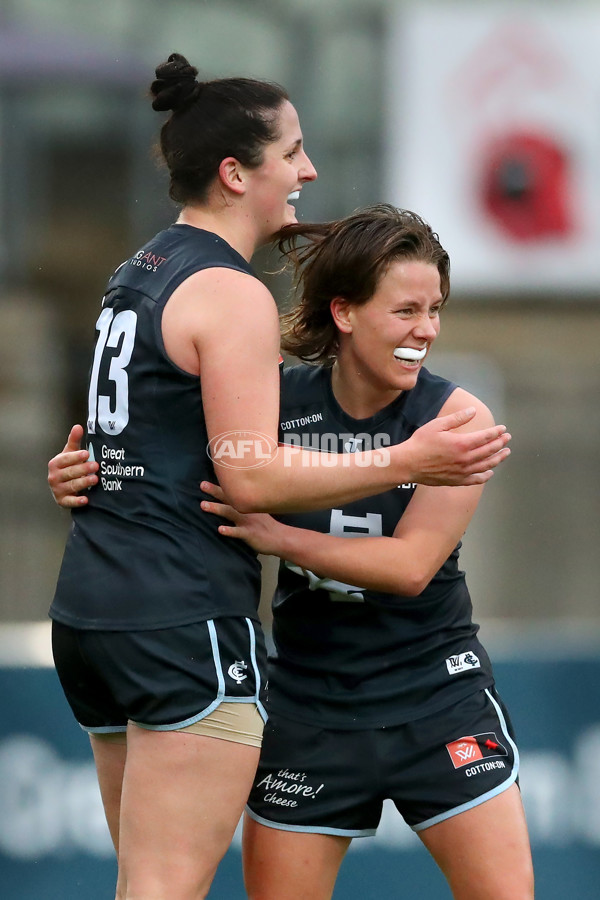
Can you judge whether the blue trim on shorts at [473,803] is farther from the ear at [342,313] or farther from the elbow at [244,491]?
the ear at [342,313]

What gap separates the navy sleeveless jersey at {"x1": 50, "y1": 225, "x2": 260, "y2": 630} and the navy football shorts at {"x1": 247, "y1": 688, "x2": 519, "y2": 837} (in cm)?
53

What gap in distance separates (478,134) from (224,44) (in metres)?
2.09

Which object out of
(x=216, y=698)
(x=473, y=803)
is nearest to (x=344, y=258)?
(x=216, y=698)

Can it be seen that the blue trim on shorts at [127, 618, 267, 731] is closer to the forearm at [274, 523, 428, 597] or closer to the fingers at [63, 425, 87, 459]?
the forearm at [274, 523, 428, 597]

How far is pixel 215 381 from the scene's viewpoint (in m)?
2.30

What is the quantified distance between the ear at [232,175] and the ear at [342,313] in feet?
1.34

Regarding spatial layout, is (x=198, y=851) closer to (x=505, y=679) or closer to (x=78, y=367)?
(x=505, y=679)

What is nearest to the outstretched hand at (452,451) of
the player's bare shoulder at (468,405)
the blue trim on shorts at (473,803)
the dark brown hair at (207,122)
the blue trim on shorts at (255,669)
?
the player's bare shoulder at (468,405)

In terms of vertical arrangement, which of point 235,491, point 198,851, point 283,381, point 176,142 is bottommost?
point 198,851

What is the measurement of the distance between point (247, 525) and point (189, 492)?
0.15 m

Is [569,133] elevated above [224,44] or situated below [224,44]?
below

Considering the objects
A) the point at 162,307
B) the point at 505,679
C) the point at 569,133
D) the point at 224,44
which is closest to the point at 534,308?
the point at 569,133

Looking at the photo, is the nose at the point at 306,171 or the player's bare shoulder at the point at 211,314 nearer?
the player's bare shoulder at the point at 211,314

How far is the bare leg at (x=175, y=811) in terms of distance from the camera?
7.49ft
